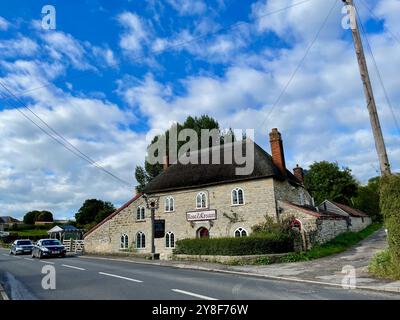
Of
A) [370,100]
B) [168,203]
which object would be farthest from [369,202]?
[370,100]

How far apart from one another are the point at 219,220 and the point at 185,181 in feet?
15.7

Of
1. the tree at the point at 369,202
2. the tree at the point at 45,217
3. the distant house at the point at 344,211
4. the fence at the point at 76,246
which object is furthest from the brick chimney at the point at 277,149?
the tree at the point at 45,217

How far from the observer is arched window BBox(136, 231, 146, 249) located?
3059 cm

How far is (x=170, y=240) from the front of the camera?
29.5m

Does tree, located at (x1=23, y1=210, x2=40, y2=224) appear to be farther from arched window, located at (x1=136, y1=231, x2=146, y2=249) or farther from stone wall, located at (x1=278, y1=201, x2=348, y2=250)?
stone wall, located at (x1=278, y1=201, x2=348, y2=250)

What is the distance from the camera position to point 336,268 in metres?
15.7

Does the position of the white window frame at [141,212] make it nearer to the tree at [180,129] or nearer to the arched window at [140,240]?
the arched window at [140,240]

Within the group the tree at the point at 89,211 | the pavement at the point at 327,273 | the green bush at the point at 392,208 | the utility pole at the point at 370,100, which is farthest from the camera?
the tree at the point at 89,211

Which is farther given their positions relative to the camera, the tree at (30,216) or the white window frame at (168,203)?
the tree at (30,216)

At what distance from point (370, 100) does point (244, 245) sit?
10.7 metres

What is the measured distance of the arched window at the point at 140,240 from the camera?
100 ft

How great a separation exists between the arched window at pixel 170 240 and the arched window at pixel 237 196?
657 centimetres

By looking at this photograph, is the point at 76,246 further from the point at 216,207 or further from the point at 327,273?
the point at 327,273

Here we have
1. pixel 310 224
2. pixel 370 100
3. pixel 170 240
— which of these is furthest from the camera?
pixel 170 240
